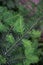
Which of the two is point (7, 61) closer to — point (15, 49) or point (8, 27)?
point (15, 49)

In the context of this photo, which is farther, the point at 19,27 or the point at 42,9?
the point at 42,9

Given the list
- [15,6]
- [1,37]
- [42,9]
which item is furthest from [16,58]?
[15,6]

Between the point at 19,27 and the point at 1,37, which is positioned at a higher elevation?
the point at 19,27

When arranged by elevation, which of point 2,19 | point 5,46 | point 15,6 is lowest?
point 15,6

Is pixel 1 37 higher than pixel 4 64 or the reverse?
higher

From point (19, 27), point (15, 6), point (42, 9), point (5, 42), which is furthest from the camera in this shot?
point (15, 6)

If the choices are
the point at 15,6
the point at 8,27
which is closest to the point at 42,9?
the point at 8,27

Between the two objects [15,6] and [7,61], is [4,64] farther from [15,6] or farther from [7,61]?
[15,6]

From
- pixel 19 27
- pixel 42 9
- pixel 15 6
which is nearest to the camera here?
pixel 19 27

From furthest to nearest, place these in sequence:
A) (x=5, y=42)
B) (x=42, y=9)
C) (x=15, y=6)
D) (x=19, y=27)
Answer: (x=15, y=6)
(x=42, y=9)
(x=5, y=42)
(x=19, y=27)
